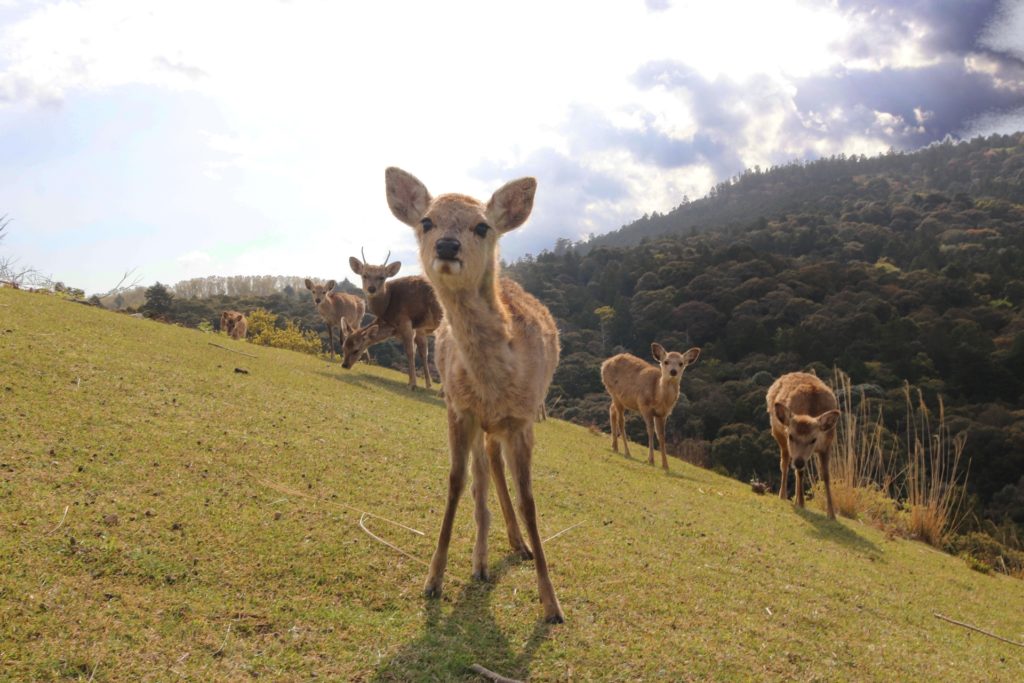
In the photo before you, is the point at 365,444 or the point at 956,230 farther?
the point at 956,230

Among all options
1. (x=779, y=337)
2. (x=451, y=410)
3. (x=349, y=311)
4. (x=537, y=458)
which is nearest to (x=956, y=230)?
(x=779, y=337)

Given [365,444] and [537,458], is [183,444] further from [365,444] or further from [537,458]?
[537,458]

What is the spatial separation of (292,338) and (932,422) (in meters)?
23.7

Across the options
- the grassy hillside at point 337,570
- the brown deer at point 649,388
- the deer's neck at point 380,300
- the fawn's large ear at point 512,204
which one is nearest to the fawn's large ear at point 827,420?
the grassy hillside at point 337,570

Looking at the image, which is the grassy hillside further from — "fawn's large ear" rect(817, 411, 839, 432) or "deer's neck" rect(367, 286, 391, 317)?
"deer's neck" rect(367, 286, 391, 317)

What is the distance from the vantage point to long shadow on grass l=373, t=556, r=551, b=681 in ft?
9.41

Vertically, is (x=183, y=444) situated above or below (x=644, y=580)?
above

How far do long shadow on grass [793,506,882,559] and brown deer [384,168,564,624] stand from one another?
5.11 metres

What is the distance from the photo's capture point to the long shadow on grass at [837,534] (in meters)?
7.66

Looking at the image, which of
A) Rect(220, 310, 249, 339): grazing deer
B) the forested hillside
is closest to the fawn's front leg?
the forested hillside

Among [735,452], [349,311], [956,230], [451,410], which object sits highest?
[956,230]

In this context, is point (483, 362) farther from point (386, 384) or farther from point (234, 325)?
point (234, 325)

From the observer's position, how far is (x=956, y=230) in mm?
50344

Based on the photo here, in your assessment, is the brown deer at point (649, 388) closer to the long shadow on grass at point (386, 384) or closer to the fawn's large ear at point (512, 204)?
the long shadow on grass at point (386, 384)
